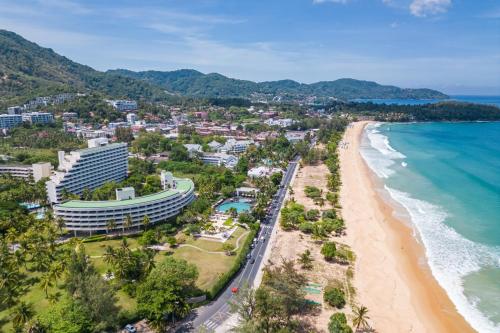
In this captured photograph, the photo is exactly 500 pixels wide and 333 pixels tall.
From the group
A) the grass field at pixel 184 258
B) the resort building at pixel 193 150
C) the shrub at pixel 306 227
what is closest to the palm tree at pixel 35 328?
the grass field at pixel 184 258

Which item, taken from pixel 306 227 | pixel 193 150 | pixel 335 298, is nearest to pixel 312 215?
pixel 306 227

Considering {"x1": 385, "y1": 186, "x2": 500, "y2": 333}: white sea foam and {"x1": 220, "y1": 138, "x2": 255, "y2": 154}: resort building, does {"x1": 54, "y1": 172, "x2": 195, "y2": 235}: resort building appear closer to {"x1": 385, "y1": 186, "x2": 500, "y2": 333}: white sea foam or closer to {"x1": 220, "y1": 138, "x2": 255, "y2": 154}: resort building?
{"x1": 385, "y1": 186, "x2": 500, "y2": 333}: white sea foam

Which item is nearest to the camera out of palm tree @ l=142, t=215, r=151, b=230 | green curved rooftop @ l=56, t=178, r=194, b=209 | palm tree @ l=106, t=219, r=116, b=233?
palm tree @ l=106, t=219, r=116, b=233

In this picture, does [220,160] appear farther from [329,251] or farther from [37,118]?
[37,118]

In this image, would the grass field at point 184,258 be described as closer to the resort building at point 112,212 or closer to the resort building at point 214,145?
the resort building at point 112,212

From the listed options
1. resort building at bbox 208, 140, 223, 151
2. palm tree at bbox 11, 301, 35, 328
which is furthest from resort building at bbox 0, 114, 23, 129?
palm tree at bbox 11, 301, 35, 328

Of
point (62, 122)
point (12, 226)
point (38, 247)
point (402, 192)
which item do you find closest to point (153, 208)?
point (38, 247)

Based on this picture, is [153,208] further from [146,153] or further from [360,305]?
[146,153]
